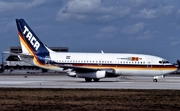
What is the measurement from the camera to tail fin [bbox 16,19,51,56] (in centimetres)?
5947

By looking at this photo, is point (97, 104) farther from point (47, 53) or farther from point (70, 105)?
point (47, 53)

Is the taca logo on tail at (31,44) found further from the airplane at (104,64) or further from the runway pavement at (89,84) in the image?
the runway pavement at (89,84)

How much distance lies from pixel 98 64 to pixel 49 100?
29.4 metres

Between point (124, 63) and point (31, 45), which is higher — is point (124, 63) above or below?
below

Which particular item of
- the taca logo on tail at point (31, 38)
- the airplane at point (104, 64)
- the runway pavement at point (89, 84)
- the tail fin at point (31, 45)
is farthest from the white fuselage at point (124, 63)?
the taca logo on tail at point (31, 38)

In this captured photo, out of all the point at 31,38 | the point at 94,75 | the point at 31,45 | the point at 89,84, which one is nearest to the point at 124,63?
the point at 94,75

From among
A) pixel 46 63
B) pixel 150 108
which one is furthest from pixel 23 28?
pixel 150 108

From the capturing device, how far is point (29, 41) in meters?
60.0

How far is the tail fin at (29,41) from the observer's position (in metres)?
59.5

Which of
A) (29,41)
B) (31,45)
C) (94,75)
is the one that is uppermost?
(29,41)

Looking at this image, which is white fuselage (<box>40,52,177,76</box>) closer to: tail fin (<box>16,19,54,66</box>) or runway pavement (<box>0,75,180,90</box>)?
runway pavement (<box>0,75,180,90</box>)

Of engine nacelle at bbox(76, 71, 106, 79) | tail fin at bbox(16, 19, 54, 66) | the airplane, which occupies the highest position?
tail fin at bbox(16, 19, 54, 66)

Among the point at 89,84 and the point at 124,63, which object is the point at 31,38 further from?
the point at 89,84

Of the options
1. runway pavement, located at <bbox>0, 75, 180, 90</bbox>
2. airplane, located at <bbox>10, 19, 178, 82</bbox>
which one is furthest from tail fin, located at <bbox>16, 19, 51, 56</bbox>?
runway pavement, located at <bbox>0, 75, 180, 90</bbox>
